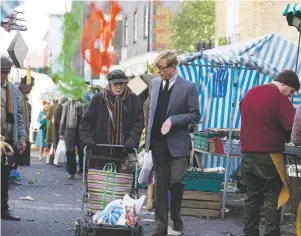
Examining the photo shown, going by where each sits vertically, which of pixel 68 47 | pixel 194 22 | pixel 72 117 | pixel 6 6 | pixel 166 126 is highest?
pixel 194 22

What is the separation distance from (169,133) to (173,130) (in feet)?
0.19

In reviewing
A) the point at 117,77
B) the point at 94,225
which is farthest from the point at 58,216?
the point at 94,225

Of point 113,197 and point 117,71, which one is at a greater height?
point 117,71

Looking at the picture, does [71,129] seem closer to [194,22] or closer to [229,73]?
[229,73]

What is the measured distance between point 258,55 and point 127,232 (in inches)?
221

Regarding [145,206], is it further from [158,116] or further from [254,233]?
[254,233]

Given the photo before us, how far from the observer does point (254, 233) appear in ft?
29.2

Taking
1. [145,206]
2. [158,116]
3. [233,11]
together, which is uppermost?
[233,11]

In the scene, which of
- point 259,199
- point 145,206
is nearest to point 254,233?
point 259,199

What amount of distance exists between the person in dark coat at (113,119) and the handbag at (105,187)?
30 centimetres

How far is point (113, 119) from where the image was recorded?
9289 mm

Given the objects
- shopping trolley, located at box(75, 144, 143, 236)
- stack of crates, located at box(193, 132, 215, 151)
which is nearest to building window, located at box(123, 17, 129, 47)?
stack of crates, located at box(193, 132, 215, 151)

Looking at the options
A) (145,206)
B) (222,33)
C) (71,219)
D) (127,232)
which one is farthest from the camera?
(222,33)

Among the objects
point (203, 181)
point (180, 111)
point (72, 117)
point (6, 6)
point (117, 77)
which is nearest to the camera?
point (6, 6)
